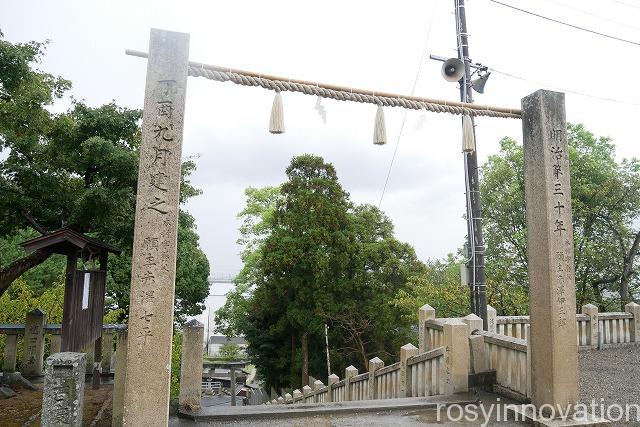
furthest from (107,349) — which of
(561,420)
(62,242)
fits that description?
(561,420)

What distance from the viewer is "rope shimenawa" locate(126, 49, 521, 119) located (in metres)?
4.81

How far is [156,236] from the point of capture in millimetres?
4398

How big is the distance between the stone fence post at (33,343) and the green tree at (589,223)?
45.0 ft

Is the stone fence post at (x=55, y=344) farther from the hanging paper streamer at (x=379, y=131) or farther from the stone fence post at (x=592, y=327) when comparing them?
the stone fence post at (x=592, y=327)

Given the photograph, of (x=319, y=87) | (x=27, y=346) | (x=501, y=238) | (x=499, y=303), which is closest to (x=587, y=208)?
(x=501, y=238)

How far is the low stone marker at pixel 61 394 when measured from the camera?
4.07 m

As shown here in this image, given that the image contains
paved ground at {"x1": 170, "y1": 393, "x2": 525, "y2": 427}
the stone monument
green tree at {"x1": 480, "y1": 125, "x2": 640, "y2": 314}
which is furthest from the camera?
green tree at {"x1": 480, "y1": 125, "x2": 640, "y2": 314}

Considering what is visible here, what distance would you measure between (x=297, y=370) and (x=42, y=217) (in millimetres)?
17236

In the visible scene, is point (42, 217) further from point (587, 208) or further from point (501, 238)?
point (587, 208)

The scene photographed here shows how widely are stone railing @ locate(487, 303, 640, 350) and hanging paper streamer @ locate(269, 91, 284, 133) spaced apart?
7.88 meters

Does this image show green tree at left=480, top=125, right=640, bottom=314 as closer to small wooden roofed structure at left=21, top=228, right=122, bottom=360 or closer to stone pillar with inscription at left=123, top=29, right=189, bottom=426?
small wooden roofed structure at left=21, top=228, right=122, bottom=360

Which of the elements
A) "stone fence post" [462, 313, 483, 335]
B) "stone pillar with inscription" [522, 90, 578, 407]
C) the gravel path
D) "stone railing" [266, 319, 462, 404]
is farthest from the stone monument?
"stone fence post" [462, 313, 483, 335]

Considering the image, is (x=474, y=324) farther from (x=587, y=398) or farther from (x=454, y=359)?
(x=587, y=398)

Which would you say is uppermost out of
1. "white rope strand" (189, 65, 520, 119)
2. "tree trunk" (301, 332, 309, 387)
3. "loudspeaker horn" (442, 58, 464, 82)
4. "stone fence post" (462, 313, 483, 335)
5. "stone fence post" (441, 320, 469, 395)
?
"loudspeaker horn" (442, 58, 464, 82)
